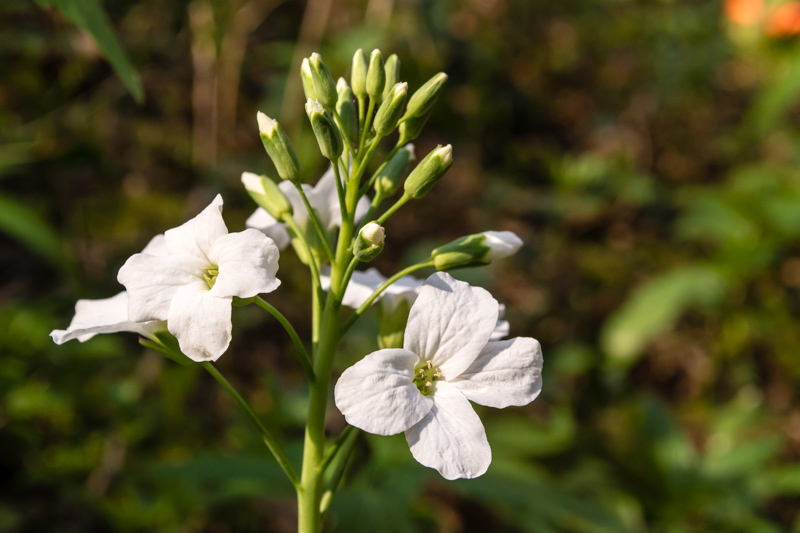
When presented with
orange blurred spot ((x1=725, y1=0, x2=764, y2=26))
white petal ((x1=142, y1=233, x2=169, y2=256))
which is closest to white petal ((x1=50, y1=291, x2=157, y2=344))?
white petal ((x1=142, y1=233, x2=169, y2=256))

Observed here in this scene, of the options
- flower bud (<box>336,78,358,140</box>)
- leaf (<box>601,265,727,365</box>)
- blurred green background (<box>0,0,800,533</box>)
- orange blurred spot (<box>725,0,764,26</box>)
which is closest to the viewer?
flower bud (<box>336,78,358,140</box>)

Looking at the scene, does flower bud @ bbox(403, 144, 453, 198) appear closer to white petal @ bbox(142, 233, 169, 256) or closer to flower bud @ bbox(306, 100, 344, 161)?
flower bud @ bbox(306, 100, 344, 161)

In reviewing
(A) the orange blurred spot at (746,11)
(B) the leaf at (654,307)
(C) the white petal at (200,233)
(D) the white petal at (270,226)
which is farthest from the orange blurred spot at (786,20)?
(C) the white petal at (200,233)

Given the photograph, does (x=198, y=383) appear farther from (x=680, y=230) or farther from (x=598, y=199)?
(x=680, y=230)

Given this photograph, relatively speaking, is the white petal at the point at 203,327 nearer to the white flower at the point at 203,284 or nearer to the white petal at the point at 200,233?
the white flower at the point at 203,284

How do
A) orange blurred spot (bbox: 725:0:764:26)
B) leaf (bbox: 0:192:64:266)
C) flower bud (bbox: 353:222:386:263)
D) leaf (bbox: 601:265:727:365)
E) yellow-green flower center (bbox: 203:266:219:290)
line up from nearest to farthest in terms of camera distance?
flower bud (bbox: 353:222:386:263), yellow-green flower center (bbox: 203:266:219:290), leaf (bbox: 0:192:64:266), leaf (bbox: 601:265:727:365), orange blurred spot (bbox: 725:0:764:26)

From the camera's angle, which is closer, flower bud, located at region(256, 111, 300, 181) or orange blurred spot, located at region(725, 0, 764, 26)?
flower bud, located at region(256, 111, 300, 181)

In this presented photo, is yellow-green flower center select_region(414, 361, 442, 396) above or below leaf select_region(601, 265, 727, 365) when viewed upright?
above
